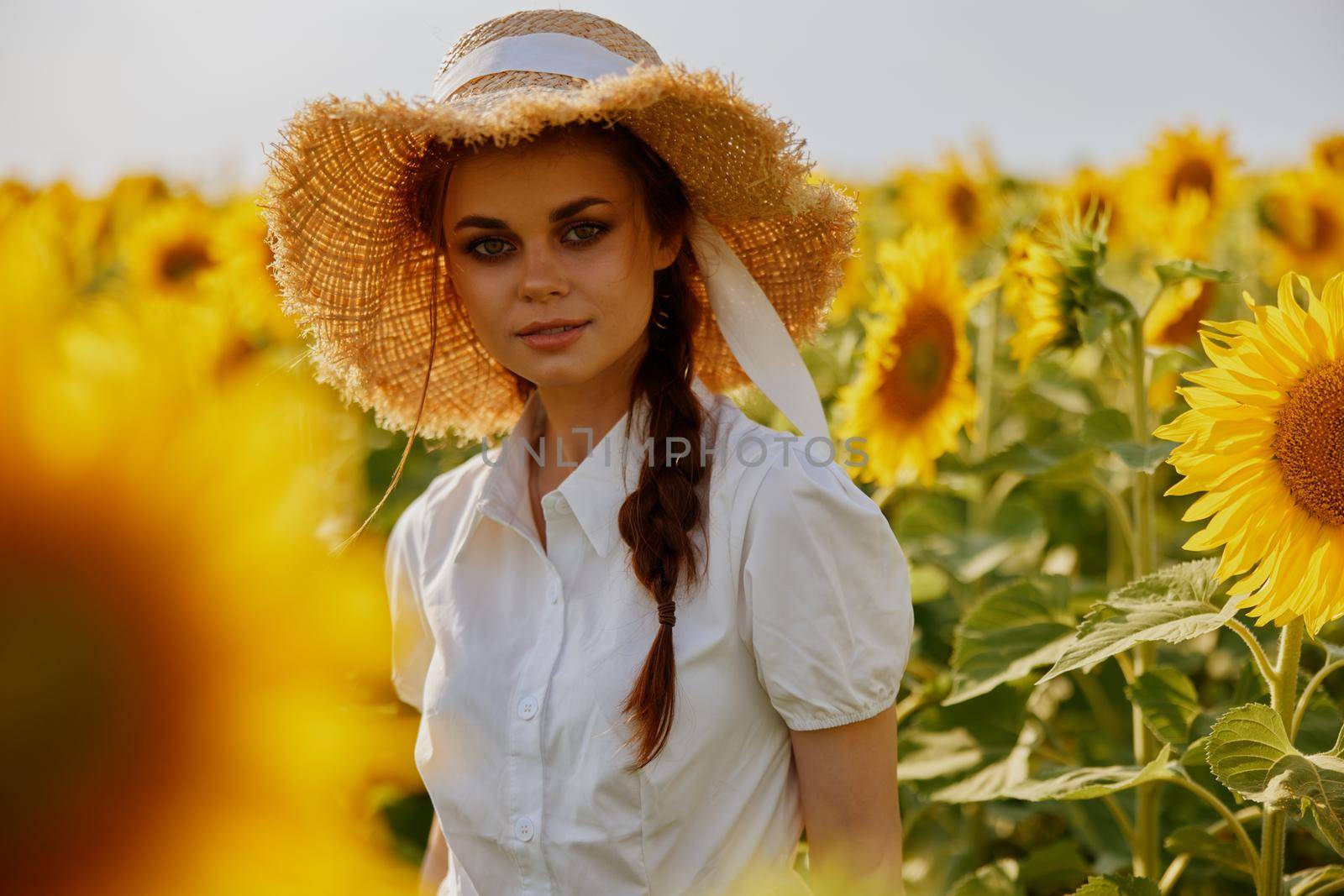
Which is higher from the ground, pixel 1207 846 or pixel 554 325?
pixel 554 325

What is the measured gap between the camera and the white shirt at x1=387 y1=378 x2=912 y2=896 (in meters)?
1.44

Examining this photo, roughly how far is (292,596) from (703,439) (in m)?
1.27

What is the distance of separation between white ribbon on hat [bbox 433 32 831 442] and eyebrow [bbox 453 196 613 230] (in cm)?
15

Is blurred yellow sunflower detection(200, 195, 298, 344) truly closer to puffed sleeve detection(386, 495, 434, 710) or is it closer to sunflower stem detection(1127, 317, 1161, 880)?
puffed sleeve detection(386, 495, 434, 710)

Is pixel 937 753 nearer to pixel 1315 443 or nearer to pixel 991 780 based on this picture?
pixel 991 780

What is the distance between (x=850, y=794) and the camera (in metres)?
1.49

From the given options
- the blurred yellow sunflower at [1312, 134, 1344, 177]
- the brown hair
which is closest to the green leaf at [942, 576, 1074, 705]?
the brown hair

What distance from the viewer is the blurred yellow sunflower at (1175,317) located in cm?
250

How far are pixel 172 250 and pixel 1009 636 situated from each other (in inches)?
133

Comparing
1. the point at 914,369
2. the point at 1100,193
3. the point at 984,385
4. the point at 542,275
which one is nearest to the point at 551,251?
the point at 542,275

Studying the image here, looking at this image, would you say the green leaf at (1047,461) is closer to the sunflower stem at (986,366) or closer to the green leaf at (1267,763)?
the green leaf at (1267,763)

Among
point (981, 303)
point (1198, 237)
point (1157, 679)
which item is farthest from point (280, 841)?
point (1198, 237)

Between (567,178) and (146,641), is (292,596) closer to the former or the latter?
(146,641)

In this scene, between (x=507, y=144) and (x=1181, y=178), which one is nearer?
(x=507, y=144)
